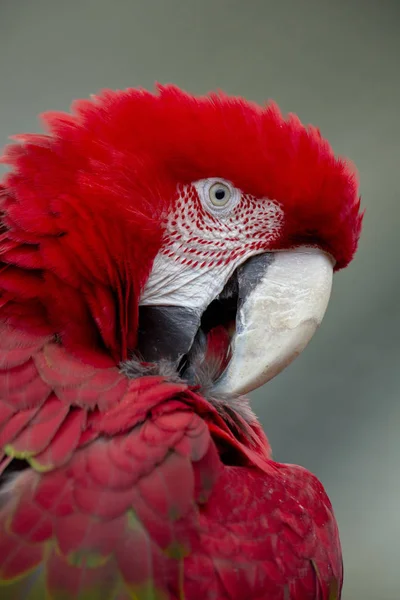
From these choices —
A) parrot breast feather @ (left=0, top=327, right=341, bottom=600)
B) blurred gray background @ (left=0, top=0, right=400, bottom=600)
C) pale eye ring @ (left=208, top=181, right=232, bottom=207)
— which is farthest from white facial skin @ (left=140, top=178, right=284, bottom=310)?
blurred gray background @ (left=0, top=0, right=400, bottom=600)

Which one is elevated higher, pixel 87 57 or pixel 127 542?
pixel 87 57

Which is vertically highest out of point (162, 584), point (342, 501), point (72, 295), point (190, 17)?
point (190, 17)

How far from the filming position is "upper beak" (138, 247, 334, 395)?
650 mm

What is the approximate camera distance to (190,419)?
0.53m

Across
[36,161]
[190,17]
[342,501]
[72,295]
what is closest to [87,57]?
[190,17]

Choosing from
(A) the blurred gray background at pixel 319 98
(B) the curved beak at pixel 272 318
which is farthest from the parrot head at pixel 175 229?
(A) the blurred gray background at pixel 319 98

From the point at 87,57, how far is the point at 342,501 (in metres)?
1.36

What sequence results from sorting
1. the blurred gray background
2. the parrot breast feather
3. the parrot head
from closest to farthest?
the parrot breast feather, the parrot head, the blurred gray background

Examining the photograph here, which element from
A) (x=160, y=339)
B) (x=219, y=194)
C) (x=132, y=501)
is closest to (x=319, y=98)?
(x=219, y=194)

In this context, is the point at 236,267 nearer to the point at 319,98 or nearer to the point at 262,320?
the point at 262,320

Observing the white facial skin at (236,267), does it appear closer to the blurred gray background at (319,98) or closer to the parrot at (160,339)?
the parrot at (160,339)

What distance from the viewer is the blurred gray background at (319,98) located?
142 cm

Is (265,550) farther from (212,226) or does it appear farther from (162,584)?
(212,226)

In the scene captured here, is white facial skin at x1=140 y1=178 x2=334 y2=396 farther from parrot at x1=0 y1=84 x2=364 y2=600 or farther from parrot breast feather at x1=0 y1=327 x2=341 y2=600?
parrot breast feather at x1=0 y1=327 x2=341 y2=600
